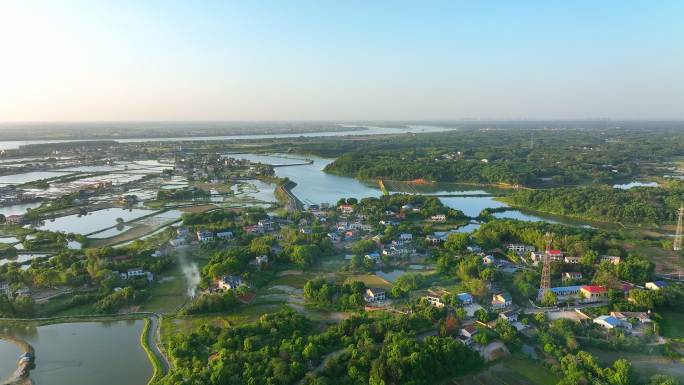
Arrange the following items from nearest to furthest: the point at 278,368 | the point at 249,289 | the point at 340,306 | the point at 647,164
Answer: the point at 278,368, the point at 340,306, the point at 249,289, the point at 647,164

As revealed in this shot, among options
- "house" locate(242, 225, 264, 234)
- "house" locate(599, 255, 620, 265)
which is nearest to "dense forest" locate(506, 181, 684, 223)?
"house" locate(599, 255, 620, 265)

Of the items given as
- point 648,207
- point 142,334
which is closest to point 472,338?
point 142,334

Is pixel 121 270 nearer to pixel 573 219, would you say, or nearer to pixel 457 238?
pixel 457 238

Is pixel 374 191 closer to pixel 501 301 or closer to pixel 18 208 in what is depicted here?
pixel 501 301

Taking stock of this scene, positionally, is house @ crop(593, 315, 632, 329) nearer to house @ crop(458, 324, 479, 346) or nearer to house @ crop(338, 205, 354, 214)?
house @ crop(458, 324, 479, 346)

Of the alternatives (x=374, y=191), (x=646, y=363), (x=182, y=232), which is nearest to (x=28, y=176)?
(x=182, y=232)
